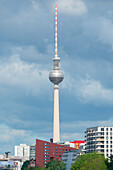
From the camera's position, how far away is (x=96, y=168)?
199 metres

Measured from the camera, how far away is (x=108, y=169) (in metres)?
185

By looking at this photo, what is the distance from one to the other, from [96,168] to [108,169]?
554 inches

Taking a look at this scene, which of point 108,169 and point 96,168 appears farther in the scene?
point 96,168
